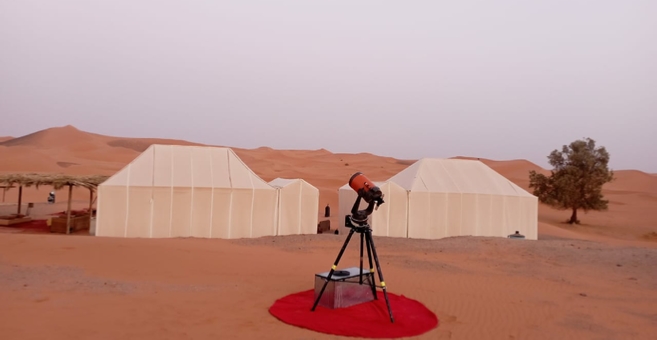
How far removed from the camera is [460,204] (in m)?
18.6

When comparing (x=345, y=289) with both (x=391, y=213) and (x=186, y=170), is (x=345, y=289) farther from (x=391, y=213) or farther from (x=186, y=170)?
(x=186, y=170)

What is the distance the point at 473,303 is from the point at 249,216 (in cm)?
995

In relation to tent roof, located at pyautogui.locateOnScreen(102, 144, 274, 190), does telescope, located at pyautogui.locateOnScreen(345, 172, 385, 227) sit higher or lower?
lower

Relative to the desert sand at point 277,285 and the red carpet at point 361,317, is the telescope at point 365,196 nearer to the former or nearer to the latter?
the red carpet at point 361,317

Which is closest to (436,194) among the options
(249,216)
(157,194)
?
(249,216)

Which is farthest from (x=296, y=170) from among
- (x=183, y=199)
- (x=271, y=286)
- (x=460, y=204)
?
(x=271, y=286)

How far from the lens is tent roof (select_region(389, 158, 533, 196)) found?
1877 cm

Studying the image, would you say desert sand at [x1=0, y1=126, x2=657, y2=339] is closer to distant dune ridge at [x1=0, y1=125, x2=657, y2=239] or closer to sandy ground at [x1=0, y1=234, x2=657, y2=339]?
sandy ground at [x1=0, y1=234, x2=657, y2=339]

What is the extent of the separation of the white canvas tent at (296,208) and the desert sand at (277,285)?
138cm

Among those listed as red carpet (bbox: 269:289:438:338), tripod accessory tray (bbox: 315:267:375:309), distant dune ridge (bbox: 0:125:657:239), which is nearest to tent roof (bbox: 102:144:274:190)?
red carpet (bbox: 269:289:438:338)

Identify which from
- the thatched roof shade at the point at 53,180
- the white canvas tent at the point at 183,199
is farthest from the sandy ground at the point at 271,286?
the thatched roof shade at the point at 53,180

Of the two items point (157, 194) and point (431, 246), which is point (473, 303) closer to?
point (431, 246)

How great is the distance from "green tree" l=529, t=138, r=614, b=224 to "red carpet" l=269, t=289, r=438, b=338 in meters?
24.1

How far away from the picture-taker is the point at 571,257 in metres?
13.1
